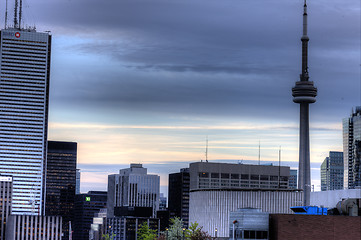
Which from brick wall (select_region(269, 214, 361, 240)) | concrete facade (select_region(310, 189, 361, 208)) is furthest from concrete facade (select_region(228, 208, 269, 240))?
concrete facade (select_region(310, 189, 361, 208))

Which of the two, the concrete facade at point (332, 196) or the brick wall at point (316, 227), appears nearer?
the brick wall at point (316, 227)

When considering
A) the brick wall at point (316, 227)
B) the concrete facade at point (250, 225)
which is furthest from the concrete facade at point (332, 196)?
the brick wall at point (316, 227)

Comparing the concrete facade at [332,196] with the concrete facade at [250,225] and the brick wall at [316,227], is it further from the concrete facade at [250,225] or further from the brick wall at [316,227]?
the brick wall at [316,227]

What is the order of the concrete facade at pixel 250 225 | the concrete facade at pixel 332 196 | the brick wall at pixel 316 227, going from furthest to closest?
the concrete facade at pixel 332 196 < the concrete facade at pixel 250 225 < the brick wall at pixel 316 227

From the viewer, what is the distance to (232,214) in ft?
408

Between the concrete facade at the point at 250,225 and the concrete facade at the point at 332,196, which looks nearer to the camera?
the concrete facade at the point at 250,225

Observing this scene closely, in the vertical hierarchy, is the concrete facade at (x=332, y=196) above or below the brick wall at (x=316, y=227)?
above

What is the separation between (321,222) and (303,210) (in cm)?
1203

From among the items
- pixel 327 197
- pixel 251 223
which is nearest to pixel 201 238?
pixel 327 197

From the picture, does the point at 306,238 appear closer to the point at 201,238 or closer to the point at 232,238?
the point at 232,238

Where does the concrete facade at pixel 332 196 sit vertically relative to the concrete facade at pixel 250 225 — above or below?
above

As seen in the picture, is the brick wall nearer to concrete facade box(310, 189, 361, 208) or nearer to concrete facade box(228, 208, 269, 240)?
concrete facade box(228, 208, 269, 240)

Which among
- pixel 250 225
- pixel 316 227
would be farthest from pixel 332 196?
pixel 316 227

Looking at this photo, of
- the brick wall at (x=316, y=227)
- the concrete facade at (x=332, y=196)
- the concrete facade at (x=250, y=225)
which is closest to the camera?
the brick wall at (x=316, y=227)
